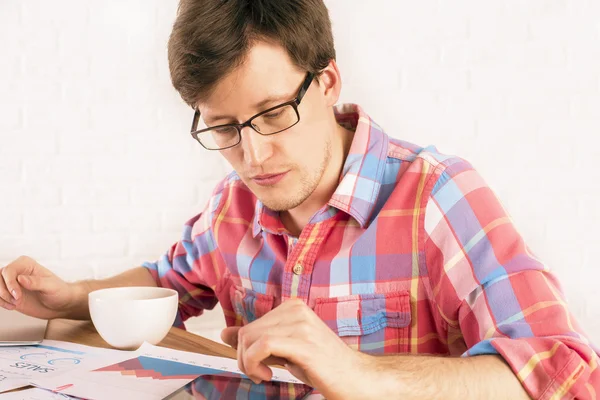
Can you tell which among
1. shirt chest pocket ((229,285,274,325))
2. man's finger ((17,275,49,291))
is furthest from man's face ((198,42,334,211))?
man's finger ((17,275,49,291))

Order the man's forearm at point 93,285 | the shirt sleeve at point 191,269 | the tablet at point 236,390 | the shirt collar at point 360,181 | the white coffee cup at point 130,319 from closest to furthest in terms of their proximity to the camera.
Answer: the tablet at point 236,390
the white coffee cup at point 130,319
the shirt collar at point 360,181
the man's forearm at point 93,285
the shirt sleeve at point 191,269

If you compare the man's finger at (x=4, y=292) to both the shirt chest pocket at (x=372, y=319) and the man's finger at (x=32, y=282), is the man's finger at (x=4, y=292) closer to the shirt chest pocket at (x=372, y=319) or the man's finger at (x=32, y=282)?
the man's finger at (x=32, y=282)

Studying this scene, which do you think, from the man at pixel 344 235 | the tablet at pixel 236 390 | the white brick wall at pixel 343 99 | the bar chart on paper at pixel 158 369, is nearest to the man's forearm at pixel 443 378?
the man at pixel 344 235

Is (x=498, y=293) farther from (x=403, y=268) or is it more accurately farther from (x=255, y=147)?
(x=255, y=147)

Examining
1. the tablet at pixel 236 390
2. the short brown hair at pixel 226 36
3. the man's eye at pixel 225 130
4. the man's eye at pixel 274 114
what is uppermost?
the short brown hair at pixel 226 36

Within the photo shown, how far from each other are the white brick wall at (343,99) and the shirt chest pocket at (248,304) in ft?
3.55

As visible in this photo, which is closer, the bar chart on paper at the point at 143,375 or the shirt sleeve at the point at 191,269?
the bar chart on paper at the point at 143,375

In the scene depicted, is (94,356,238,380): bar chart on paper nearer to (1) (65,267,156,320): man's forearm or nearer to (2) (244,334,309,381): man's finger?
(2) (244,334,309,381): man's finger

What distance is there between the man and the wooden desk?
0.04m

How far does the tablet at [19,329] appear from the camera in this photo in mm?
1082

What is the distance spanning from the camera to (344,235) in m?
1.17

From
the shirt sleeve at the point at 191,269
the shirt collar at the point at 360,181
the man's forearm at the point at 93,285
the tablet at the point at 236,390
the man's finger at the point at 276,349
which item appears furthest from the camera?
the shirt sleeve at the point at 191,269

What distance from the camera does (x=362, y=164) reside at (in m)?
1.19

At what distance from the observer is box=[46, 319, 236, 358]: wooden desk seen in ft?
3.43
